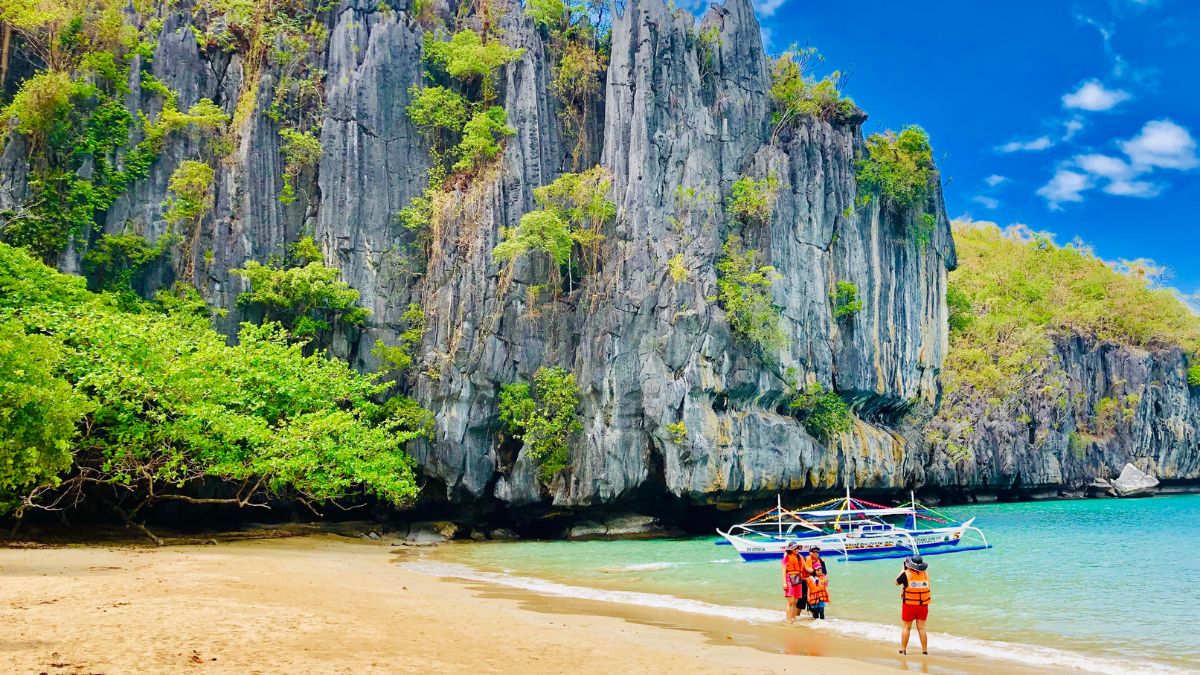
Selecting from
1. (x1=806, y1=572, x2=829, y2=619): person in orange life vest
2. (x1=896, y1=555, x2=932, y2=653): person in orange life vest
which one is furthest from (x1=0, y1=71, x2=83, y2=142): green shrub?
(x1=896, y1=555, x2=932, y2=653): person in orange life vest

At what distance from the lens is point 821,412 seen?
31.3 meters

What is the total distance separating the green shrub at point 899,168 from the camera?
116ft

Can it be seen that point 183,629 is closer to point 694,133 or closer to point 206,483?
point 206,483

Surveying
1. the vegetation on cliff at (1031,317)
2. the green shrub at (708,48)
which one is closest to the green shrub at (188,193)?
the green shrub at (708,48)

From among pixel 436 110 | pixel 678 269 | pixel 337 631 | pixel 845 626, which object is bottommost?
pixel 845 626

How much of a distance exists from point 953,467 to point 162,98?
41.2 meters

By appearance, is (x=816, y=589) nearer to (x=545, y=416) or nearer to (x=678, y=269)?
(x=545, y=416)

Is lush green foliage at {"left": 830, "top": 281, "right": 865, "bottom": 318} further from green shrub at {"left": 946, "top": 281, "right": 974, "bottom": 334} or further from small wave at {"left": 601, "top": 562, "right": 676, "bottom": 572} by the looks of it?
small wave at {"left": 601, "top": 562, "right": 676, "bottom": 572}

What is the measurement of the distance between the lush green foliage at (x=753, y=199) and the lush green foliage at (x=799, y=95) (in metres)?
4.26

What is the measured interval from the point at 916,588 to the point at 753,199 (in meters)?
22.9

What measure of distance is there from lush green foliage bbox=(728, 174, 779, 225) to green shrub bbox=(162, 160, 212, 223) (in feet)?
65.8

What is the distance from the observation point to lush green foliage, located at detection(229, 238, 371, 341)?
28.0 meters

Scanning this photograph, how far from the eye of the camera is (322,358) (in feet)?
85.7

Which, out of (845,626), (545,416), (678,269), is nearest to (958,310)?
(678,269)
